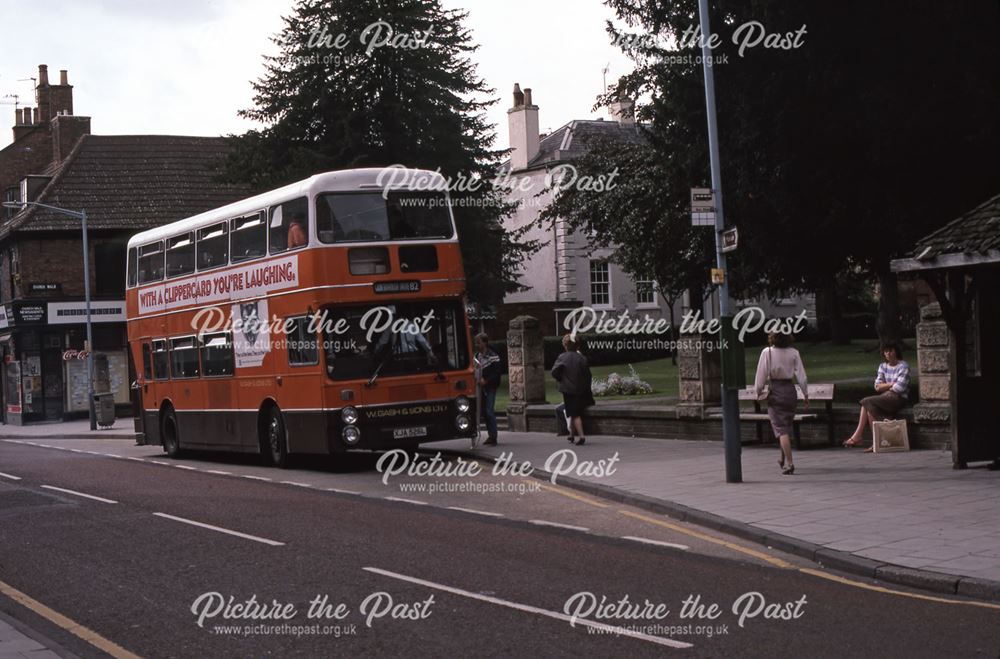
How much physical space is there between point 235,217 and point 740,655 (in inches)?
612

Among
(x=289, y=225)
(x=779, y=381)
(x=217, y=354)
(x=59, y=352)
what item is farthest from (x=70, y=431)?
(x=779, y=381)

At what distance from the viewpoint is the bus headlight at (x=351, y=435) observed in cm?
1855

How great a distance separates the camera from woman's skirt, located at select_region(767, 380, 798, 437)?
15625mm

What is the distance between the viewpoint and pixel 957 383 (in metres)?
15.2

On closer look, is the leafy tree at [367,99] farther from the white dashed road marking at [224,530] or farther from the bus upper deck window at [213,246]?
the white dashed road marking at [224,530]

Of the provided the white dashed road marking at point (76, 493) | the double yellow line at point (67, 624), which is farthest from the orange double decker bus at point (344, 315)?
the double yellow line at point (67, 624)

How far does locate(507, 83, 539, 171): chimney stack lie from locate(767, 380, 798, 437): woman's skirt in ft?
142

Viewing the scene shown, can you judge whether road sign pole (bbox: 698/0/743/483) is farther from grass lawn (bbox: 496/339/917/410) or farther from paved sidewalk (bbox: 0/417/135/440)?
paved sidewalk (bbox: 0/417/135/440)

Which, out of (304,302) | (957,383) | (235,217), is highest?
(235,217)

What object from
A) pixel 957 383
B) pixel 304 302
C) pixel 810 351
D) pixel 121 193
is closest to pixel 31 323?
pixel 121 193

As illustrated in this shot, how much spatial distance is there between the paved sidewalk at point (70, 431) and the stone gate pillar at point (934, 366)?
83.1ft

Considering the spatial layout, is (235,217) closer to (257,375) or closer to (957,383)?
(257,375)

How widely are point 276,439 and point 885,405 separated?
32.2 feet

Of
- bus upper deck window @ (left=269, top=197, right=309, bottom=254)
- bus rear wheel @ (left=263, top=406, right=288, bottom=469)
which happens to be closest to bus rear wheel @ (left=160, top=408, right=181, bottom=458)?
bus rear wheel @ (left=263, top=406, right=288, bottom=469)
